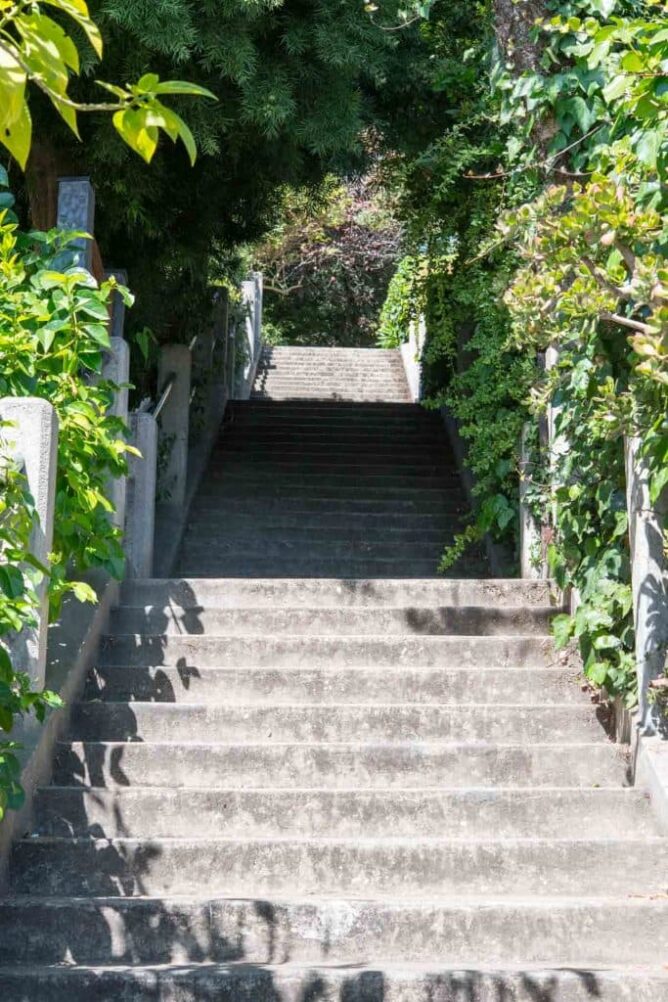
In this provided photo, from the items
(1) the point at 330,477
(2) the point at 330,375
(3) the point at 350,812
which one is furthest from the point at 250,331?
(3) the point at 350,812

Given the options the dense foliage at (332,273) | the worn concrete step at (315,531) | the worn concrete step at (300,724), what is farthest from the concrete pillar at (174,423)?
the dense foliage at (332,273)

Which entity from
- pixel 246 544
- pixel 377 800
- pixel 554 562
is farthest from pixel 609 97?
pixel 246 544

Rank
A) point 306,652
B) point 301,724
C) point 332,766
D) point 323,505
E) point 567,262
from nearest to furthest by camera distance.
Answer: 1. point 567,262
2. point 332,766
3. point 301,724
4. point 306,652
5. point 323,505

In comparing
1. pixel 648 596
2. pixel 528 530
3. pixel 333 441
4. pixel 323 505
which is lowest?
pixel 648 596

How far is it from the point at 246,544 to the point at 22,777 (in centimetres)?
419

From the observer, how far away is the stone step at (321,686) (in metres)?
5.43

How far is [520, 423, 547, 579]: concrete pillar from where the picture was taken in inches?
258

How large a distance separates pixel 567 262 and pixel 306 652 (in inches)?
87.0

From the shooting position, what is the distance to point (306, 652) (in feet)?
18.6

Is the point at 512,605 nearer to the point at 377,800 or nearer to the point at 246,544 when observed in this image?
the point at 377,800

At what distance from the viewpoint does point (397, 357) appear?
1759cm

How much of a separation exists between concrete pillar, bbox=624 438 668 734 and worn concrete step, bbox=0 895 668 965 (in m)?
0.89

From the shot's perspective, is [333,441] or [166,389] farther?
[333,441]

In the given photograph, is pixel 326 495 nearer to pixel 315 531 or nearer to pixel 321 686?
pixel 315 531
